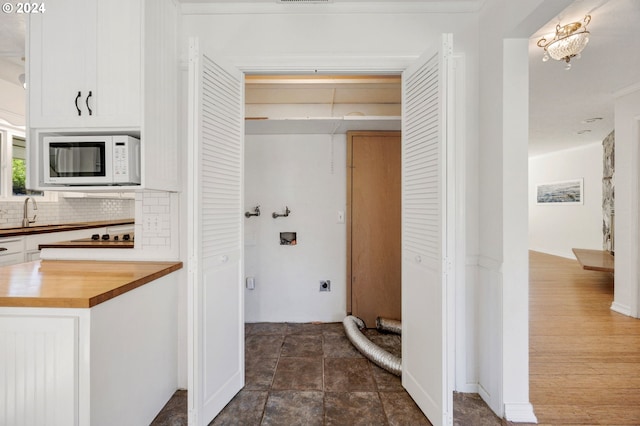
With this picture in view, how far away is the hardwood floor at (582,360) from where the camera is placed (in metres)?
1.75

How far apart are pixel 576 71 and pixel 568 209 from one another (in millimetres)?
5444

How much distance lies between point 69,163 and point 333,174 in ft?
6.99

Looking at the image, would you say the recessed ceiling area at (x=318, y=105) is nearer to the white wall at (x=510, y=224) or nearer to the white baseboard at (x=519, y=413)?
the white wall at (x=510, y=224)

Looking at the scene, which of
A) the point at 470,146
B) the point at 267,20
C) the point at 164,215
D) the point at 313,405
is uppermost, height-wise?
the point at 267,20

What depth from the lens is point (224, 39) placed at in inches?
77.5

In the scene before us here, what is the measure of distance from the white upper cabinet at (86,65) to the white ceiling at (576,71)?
0.75 metres

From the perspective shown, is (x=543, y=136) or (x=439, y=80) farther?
(x=543, y=136)

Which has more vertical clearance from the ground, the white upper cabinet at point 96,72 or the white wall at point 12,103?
the white wall at point 12,103

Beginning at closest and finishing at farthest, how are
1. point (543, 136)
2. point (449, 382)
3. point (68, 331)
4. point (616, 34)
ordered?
point (68, 331)
point (449, 382)
point (616, 34)
point (543, 136)

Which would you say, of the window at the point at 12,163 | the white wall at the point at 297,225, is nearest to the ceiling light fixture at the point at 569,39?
the white wall at the point at 297,225

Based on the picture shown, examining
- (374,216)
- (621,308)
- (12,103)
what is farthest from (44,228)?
(621,308)

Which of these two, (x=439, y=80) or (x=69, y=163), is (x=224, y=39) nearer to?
(x=69, y=163)

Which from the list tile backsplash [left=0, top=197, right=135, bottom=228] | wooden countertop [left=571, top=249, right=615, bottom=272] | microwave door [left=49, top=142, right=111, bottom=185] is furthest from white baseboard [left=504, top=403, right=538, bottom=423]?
tile backsplash [left=0, top=197, right=135, bottom=228]

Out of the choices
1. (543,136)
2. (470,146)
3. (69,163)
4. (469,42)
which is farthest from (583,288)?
(69,163)
